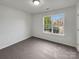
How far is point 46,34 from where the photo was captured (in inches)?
201

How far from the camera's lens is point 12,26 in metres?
4.08

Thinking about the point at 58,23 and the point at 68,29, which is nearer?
the point at 68,29

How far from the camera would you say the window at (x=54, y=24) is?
14.0ft

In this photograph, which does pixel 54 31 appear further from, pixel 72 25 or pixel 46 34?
pixel 72 25

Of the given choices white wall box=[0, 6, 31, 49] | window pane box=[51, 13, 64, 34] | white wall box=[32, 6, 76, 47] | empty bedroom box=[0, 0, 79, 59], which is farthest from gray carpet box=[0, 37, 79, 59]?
window pane box=[51, 13, 64, 34]

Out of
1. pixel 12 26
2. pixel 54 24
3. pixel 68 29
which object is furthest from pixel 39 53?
pixel 54 24

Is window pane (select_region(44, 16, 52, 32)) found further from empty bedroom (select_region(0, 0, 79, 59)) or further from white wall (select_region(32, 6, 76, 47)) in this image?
white wall (select_region(32, 6, 76, 47))

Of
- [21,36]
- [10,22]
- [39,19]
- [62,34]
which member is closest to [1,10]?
[10,22]

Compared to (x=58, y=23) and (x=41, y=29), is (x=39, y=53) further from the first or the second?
(x=41, y=29)

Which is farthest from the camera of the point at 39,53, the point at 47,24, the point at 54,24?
the point at 47,24

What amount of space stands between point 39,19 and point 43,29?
0.93 meters

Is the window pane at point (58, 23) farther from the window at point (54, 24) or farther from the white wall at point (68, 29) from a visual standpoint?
the white wall at point (68, 29)

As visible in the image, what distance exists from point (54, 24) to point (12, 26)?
278cm

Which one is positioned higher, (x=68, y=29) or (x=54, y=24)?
(x=54, y=24)
